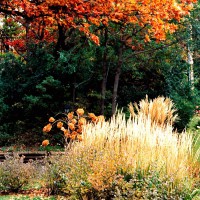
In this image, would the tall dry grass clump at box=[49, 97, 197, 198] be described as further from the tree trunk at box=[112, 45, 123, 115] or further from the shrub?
the tree trunk at box=[112, 45, 123, 115]

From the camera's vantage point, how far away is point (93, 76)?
13516 millimetres

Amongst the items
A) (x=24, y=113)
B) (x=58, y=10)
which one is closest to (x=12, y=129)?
(x=24, y=113)

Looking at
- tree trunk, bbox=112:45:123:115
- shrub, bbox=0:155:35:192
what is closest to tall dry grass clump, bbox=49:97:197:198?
shrub, bbox=0:155:35:192

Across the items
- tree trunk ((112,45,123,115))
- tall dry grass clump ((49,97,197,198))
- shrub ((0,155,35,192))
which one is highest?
tree trunk ((112,45,123,115))

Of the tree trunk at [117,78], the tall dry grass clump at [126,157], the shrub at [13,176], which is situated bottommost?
the shrub at [13,176]

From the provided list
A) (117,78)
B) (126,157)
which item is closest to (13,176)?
(126,157)

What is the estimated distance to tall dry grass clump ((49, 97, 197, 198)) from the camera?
5.20 meters

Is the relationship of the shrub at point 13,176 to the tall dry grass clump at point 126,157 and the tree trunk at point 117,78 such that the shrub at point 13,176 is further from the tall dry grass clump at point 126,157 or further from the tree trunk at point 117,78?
the tree trunk at point 117,78

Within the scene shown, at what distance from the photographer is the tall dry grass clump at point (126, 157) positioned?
520 cm

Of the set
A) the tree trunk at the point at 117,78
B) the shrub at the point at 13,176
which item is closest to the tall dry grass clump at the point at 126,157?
the shrub at the point at 13,176

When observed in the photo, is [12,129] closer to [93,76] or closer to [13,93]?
[13,93]

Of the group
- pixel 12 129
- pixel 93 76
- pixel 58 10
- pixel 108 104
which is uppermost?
pixel 58 10

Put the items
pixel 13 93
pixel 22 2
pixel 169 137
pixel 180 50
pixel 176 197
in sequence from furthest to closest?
pixel 180 50, pixel 13 93, pixel 22 2, pixel 169 137, pixel 176 197

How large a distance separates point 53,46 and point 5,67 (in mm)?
1698
